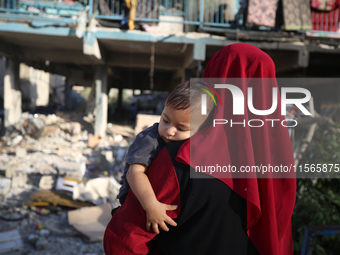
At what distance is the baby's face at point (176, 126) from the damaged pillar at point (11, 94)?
9.12 meters

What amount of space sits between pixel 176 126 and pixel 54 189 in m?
4.68

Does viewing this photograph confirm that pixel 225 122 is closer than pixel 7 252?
Yes

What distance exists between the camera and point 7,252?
350 cm

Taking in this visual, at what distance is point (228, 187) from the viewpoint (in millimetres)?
1165

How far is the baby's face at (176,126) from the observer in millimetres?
1224

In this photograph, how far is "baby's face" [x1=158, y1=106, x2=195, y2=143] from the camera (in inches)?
48.2

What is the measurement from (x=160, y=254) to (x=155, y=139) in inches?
18.9

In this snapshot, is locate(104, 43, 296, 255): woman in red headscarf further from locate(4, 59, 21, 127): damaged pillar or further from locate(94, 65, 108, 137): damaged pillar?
locate(4, 59, 21, 127): damaged pillar

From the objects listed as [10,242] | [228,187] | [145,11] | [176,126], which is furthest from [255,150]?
[145,11]

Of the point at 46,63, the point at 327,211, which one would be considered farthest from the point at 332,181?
the point at 46,63

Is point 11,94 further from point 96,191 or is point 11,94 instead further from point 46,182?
point 96,191

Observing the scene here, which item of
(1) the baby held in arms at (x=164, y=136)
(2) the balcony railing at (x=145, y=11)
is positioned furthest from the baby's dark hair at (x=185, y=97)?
(2) the balcony railing at (x=145, y=11)

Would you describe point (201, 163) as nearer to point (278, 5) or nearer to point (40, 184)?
point (40, 184)

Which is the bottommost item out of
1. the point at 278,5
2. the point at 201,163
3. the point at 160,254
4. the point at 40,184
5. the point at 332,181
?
the point at 40,184
